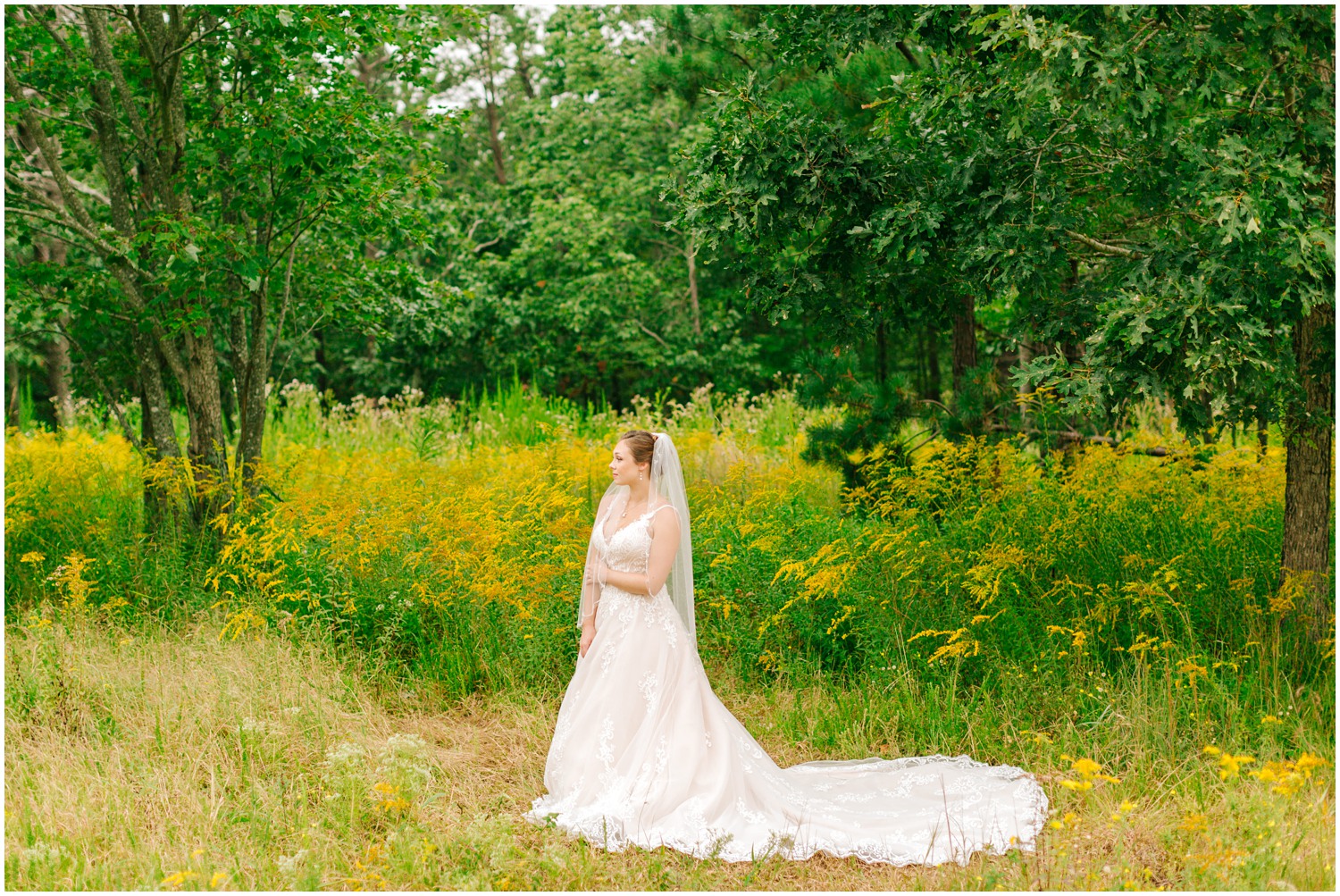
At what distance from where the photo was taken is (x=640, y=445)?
4.41m

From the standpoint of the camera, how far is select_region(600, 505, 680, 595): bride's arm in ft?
14.3

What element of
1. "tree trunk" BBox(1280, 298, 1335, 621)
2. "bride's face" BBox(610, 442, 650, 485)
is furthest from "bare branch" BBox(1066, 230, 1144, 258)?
"bride's face" BBox(610, 442, 650, 485)

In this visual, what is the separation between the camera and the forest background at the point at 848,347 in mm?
3754

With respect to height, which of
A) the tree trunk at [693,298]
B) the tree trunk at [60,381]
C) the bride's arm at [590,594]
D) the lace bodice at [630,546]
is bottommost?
the bride's arm at [590,594]

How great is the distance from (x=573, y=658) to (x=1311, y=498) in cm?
380

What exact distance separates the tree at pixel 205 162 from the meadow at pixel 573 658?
0.93 meters

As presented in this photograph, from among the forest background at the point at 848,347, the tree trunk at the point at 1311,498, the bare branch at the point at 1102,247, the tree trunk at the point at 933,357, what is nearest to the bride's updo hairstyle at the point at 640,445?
the forest background at the point at 848,347

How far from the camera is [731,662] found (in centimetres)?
560

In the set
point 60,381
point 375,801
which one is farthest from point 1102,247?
point 60,381

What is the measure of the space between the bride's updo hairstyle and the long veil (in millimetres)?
21

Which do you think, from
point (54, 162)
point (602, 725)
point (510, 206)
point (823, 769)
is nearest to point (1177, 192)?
point (823, 769)

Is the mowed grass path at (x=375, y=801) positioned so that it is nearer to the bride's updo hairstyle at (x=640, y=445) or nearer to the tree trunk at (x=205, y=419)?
the bride's updo hairstyle at (x=640, y=445)

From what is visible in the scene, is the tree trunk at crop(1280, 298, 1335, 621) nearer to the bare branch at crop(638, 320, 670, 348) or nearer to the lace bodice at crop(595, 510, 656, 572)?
the lace bodice at crop(595, 510, 656, 572)

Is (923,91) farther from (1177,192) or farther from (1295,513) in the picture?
(1295,513)
